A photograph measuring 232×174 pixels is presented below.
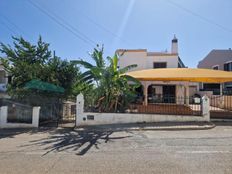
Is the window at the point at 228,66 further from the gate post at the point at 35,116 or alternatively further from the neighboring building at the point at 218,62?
the gate post at the point at 35,116

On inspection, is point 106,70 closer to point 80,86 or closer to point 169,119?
point 80,86

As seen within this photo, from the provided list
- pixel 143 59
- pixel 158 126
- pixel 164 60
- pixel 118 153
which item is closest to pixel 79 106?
pixel 158 126

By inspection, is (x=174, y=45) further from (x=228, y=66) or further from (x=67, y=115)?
(x=67, y=115)

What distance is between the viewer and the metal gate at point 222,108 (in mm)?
Answer: 14291

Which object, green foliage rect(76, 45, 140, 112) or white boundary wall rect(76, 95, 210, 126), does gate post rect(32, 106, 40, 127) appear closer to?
white boundary wall rect(76, 95, 210, 126)

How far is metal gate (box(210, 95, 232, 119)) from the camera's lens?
563 inches

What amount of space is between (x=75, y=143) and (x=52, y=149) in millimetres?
1121

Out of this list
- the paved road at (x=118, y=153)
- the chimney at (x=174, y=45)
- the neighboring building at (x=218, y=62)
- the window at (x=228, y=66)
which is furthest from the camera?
the chimney at (x=174, y=45)

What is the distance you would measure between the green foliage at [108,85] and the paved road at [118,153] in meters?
4.01

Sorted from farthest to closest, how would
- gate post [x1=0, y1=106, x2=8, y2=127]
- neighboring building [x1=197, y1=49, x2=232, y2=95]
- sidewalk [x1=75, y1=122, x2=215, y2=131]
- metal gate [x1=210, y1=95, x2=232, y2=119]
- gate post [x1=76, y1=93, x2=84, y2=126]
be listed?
1. neighboring building [x1=197, y1=49, x2=232, y2=95]
2. metal gate [x1=210, y1=95, x2=232, y2=119]
3. gate post [x1=76, y1=93, x2=84, y2=126]
4. gate post [x1=0, y1=106, x2=8, y2=127]
5. sidewalk [x1=75, y1=122, x2=215, y2=131]

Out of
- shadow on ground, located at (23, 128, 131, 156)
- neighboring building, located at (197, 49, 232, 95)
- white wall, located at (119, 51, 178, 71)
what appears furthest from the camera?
neighboring building, located at (197, 49, 232, 95)

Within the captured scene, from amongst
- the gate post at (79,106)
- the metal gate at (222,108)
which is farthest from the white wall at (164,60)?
the gate post at (79,106)

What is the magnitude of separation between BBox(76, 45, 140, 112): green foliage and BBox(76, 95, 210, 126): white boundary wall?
3.11 feet

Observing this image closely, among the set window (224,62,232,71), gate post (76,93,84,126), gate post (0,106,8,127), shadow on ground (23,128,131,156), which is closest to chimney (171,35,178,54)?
window (224,62,232,71)
